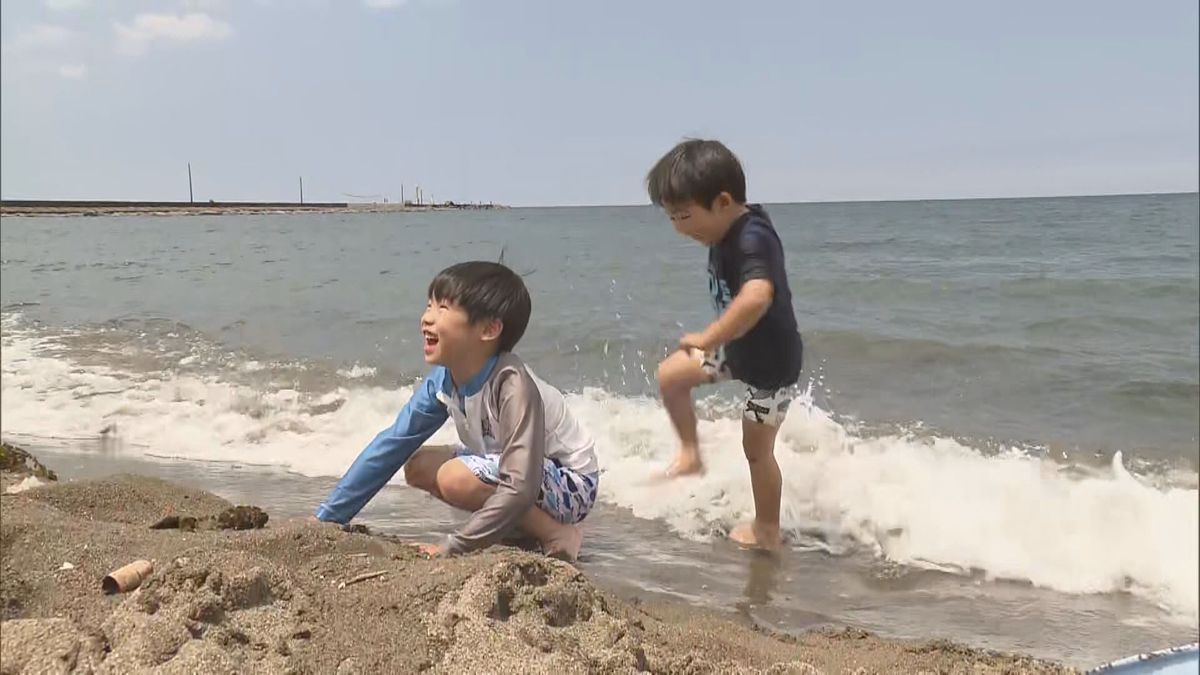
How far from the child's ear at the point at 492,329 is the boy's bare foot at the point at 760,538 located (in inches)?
50.4

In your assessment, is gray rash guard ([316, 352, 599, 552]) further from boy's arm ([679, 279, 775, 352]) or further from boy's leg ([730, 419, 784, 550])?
boy's leg ([730, 419, 784, 550])

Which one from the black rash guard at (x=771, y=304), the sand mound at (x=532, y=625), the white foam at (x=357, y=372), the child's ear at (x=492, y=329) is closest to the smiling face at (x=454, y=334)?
the child's ear at (x=492, y=329)

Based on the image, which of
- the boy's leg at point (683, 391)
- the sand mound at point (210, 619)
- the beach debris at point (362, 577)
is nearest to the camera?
the sand mound at point (210, 619)

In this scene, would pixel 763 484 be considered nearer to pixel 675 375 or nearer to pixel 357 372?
pixel 675 375

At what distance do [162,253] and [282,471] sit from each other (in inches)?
634

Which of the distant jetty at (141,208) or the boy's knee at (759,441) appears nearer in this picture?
the boy's knee at (759,441)

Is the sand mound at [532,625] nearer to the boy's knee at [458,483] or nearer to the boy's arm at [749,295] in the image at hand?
the boy's knee at [458,483]

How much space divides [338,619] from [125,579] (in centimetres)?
47

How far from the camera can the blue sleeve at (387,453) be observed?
294 centimetres

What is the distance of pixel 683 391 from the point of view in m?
3.46

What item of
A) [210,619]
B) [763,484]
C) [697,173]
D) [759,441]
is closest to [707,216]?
[697,173]

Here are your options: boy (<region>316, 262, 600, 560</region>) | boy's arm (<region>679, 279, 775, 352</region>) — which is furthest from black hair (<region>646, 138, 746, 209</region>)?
boy (<region>316, 262, 600, 560</region>)

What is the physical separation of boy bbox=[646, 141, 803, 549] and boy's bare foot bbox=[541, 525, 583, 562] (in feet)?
2.32

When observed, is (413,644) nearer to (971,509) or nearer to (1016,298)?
(971,509)
